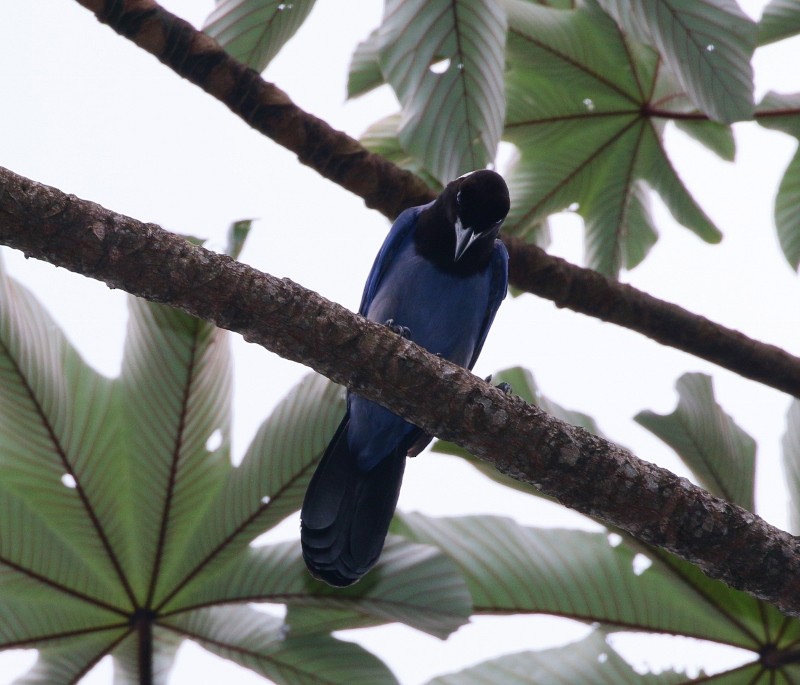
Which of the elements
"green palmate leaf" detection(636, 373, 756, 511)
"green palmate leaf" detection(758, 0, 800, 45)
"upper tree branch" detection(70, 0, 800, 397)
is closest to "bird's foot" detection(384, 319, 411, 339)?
"upper tree branch" detection(70, 0, 800, 397)

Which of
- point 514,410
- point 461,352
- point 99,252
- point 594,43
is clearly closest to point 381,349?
point 514,410

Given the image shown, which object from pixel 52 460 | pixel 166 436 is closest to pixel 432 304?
pixel 166 436

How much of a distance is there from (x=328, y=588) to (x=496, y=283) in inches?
58.1

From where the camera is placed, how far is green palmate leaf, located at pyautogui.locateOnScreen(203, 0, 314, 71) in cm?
337

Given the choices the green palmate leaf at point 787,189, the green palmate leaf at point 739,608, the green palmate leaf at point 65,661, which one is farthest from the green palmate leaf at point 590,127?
the green palmate leaf at point 65,661

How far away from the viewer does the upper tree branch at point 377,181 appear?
3379mm

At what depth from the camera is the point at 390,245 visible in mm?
4047

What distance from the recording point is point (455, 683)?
3.23 m

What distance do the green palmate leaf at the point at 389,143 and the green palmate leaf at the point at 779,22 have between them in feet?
5.23

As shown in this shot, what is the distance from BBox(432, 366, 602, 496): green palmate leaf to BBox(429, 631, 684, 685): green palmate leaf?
59 cm

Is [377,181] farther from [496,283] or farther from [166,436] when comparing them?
[166,436]

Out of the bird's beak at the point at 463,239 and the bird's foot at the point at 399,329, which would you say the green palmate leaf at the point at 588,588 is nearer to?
the bird's foot at the point at 399,329

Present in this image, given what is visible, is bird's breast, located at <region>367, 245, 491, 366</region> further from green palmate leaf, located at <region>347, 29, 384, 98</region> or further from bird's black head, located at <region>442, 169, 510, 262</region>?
green palmate leaf, located at <region>347, 29, 384, 98</region>

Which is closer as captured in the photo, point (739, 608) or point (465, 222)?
point (739, 608)
